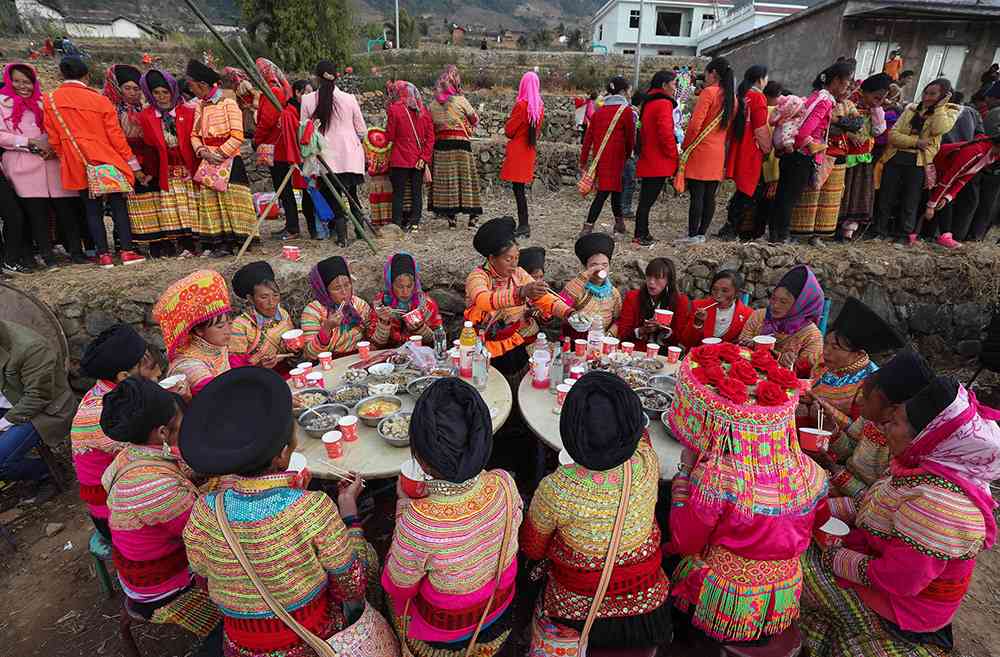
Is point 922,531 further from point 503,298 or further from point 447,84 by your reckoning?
point 447,84

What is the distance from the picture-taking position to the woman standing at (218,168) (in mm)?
5336

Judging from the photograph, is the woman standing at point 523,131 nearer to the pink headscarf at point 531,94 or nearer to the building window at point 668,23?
the pink headscarf at point 531,94

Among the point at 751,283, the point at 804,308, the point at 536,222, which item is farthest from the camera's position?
the point at 536,222

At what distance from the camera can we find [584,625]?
204cm

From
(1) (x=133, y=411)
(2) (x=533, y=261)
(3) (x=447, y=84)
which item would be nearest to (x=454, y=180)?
(3) (x=447, y=84)

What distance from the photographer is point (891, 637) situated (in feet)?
6.98

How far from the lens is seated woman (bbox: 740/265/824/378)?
3.68 m

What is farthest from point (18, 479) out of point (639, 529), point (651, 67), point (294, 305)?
point (651, 67)

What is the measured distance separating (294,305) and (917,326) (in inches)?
312

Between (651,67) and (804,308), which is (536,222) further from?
(651,67)

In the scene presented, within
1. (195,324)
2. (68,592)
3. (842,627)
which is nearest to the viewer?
(842,627)

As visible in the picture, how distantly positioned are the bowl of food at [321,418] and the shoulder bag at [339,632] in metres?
0.93

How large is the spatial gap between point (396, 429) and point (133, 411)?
1192 mm

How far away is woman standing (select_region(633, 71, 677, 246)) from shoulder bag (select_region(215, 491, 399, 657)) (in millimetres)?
5316
